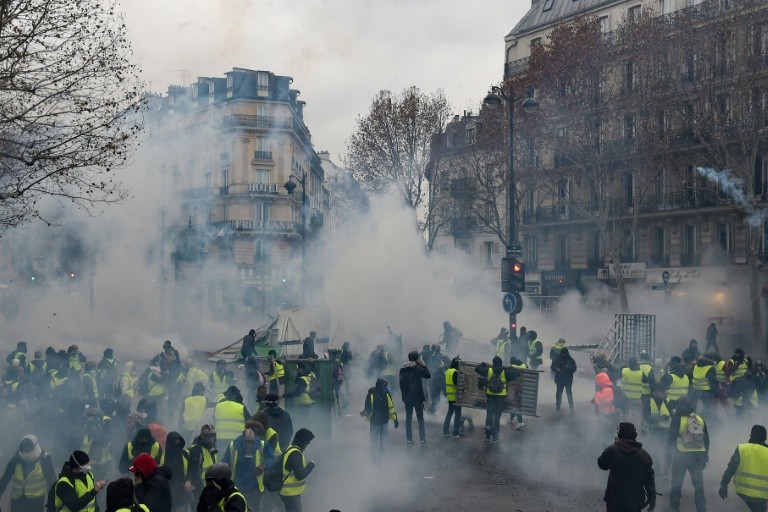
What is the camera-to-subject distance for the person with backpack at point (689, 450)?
29.4 ft

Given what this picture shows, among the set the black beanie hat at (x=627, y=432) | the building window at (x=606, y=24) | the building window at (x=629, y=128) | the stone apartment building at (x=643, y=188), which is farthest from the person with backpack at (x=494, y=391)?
the building window at (x=606, y=24)

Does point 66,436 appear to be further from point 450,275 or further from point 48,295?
point 450,275

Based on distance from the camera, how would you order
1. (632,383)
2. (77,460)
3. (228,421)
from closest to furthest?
(77,460)
(228,421)
(632,383)

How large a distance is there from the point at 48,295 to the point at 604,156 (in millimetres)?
24689

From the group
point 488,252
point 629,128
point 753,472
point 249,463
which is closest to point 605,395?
point 753,472

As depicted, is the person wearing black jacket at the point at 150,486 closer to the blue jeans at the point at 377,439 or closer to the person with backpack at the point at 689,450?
the person with backpack at the point at 689,450

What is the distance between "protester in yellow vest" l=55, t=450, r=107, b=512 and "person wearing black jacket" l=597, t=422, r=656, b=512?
15.7 feet

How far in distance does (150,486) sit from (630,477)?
4452 mm

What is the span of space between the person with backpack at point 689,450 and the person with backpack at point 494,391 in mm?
4235

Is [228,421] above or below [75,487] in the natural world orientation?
above

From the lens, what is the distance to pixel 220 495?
5.69 meters

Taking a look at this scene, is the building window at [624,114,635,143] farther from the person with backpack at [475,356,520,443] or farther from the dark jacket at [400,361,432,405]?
the dark jacket at [400,361,432,405]

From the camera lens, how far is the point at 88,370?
42.5 feet

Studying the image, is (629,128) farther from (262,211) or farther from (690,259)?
(262,211)
